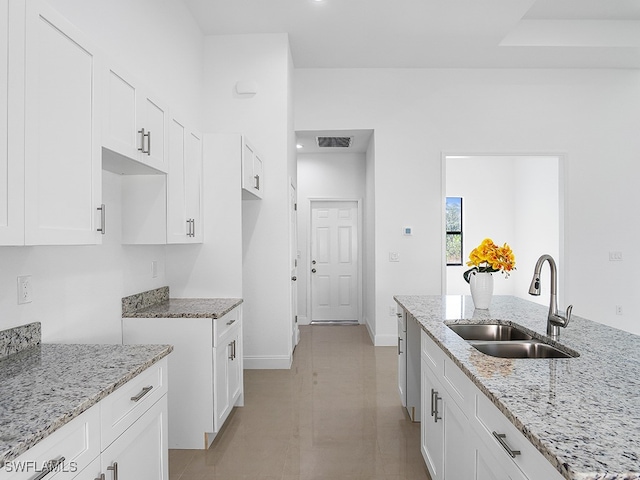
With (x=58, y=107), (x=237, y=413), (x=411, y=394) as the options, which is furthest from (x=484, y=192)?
(x=58, y=107)

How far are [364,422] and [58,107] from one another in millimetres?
2691

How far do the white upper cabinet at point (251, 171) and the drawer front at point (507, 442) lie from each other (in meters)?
2.47

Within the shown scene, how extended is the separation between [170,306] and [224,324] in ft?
1.44

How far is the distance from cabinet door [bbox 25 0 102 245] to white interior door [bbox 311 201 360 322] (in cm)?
517

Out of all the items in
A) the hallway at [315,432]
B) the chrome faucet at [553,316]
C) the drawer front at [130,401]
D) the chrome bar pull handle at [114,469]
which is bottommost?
the hallway at [315,432]

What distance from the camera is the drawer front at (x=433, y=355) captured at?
193 centimetres

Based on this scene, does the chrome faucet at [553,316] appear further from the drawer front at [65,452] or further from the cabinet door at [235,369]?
the cabinet door at [235,369]

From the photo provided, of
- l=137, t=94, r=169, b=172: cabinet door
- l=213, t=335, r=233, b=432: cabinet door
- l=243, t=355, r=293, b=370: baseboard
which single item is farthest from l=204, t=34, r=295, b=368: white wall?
l=137, t=94, r=169, b=172: cabinet door

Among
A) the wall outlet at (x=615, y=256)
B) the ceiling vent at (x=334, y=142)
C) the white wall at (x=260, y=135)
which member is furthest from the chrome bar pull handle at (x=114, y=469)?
the wall outlet at (x=615, y=256)

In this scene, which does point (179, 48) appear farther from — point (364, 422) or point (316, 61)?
point (364, 422)

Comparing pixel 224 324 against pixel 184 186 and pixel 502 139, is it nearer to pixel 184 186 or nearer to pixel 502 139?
pixel 184 186

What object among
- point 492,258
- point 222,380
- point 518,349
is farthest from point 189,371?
point 492,258

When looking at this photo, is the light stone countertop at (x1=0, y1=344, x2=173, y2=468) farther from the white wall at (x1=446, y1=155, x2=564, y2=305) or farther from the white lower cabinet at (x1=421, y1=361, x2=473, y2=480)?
the white wall at (x1=446, y1=155, x2=564, y2=305)

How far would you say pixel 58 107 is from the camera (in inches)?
57.3
